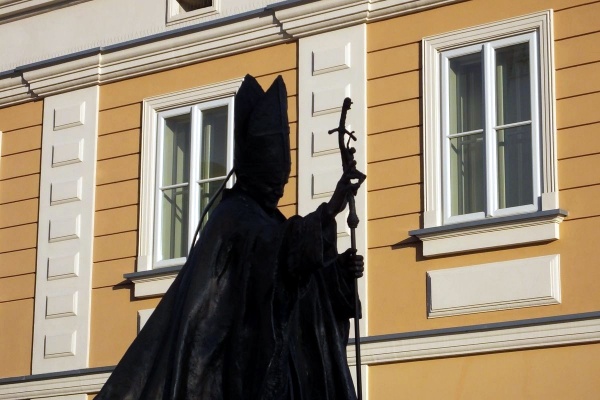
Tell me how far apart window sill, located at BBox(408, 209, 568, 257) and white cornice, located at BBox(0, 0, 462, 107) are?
86.6 inches

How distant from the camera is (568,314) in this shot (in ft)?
48.5

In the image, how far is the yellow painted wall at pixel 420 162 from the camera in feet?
48.9

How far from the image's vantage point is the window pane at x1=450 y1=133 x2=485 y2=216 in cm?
1574

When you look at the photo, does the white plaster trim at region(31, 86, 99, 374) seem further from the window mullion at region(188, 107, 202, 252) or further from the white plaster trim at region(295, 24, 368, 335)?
the white plaster trim at region(295, 24, 368, 335)

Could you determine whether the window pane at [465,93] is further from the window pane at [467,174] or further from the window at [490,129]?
the window pane at [467,174]

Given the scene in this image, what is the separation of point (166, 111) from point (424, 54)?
3.19 metres

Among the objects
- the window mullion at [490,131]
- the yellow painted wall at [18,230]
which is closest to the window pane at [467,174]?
the window mullion at [490,131]

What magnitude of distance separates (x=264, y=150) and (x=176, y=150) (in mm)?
10166

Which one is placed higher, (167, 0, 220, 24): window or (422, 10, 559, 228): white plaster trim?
(167, 0, 220, 24): window

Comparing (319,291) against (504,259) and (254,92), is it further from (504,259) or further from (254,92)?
(504,259)

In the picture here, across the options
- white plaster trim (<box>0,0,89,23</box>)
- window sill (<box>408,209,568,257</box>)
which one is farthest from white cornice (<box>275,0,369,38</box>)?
white plaster trim (<box>0,0,89,23</box>)

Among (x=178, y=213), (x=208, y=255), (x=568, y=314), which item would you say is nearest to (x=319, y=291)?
(x=208, y=255)

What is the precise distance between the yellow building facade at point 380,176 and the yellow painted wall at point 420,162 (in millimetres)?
19

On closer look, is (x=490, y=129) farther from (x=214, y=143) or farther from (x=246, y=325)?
(x=246, y=325)
